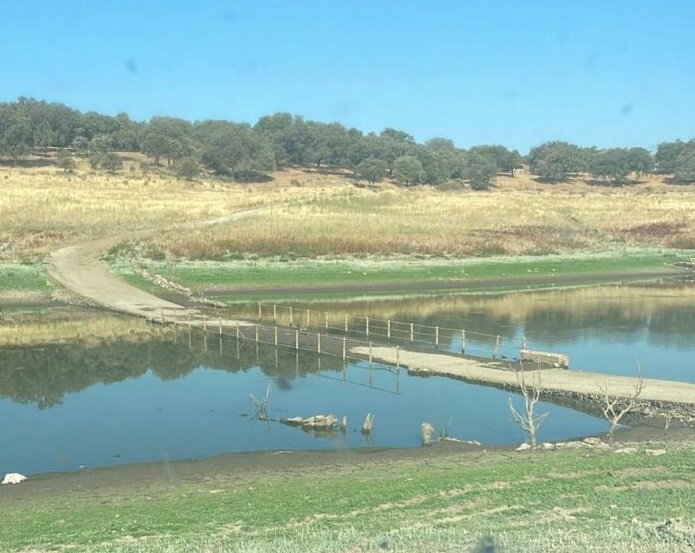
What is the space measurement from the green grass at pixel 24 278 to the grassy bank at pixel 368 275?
4.76 meters

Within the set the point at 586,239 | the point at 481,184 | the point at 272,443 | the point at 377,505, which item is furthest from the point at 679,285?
the point at 481,184

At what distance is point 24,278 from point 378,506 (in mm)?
41938

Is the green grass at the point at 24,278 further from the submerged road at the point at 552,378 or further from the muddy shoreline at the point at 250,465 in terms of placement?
the muddy shoreline at the point at 250,465

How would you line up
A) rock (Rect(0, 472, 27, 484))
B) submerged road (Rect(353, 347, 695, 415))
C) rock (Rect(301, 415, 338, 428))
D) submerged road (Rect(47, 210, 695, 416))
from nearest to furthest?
rock (Rect(0, 472, 27, 484)), rock (Rect(301, 415, 338, 428)), submerged road (Rect(353, 347, 695, 415)), submerged road (Rect(47, 210, 695, 416))

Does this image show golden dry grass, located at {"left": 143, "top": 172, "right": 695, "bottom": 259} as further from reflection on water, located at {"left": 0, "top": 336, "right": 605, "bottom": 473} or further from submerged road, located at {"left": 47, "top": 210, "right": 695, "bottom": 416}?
reflection on water, located at {"left": 0, "top": 336, "right": 605, "bottom": 473}

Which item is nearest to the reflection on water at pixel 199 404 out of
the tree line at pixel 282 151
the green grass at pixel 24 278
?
the green grass at pixel 24 278

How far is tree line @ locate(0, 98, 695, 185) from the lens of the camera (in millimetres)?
127375

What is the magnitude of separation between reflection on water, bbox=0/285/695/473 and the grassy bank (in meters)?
10.8

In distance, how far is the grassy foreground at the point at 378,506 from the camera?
1127 cm

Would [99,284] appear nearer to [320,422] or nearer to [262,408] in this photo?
[262,408]

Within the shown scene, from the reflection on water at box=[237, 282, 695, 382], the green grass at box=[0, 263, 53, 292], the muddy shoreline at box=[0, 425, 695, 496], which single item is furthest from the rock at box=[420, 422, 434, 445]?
the green grass at box=[0, 263, 53, 292]

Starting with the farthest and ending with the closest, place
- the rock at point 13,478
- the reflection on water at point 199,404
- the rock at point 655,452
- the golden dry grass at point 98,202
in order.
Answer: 1. the golden dry grass at point 98,202
2. the reflection on water at point 199,404
3. the rock at point 13,478
4. the rock at point 655,452

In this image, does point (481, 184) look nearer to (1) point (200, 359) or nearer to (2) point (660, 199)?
(2) point (660, 199)

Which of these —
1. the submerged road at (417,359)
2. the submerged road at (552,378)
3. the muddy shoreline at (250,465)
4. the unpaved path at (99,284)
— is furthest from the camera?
the unpaved path at (99,284)
